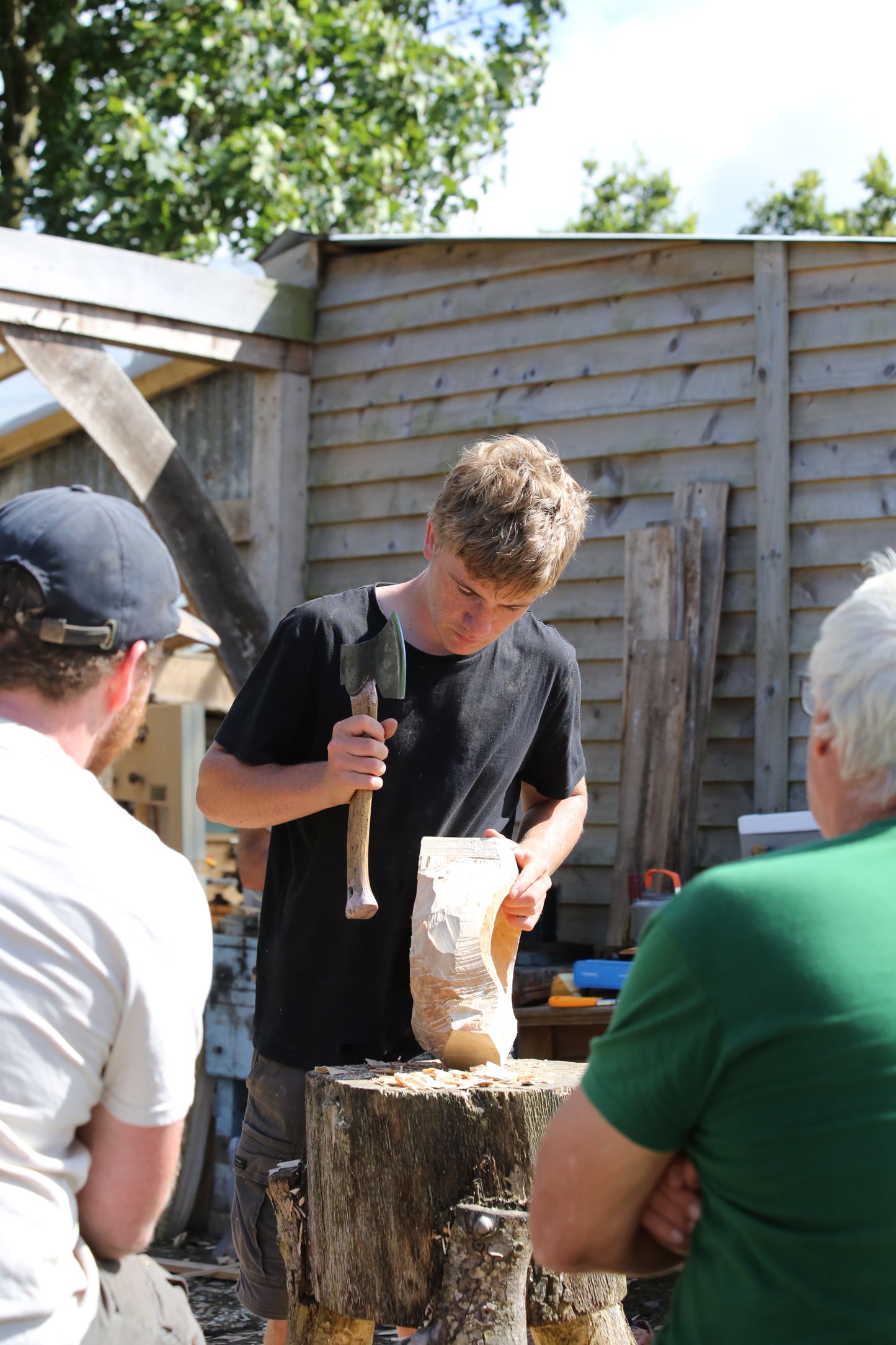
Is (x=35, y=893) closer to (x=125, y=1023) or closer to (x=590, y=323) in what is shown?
(x=125, y=1023)

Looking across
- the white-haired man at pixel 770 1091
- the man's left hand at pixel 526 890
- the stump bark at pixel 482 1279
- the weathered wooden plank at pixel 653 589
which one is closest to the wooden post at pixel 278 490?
the weathered wooden plank at pixel 653 589

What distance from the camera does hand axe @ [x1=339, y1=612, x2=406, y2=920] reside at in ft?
6.99

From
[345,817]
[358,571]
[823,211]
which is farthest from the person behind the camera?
[823,211]

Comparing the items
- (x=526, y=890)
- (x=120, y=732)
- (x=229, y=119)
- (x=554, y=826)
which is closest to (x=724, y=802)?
(x=554, y=826)

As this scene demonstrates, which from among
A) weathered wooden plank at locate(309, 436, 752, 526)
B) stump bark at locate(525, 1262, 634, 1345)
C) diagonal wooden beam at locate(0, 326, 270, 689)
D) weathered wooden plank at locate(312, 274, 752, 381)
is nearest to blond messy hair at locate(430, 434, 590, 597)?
stump bark at locate(525, 1262, 634, 1345)

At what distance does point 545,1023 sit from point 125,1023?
2.56 meters

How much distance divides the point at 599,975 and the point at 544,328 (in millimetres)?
2733

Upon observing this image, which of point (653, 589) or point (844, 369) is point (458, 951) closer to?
point (653, 589)

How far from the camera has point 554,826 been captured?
8.39 feet

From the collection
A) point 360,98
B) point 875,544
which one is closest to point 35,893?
point 875,544

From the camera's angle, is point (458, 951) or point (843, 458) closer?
point (458, 951)

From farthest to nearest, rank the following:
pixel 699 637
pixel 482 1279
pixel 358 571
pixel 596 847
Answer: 1. pixel 358 571
2. pixel 596 847
3. pixel 699 637
4. pixel 482 1279

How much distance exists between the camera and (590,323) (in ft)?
16.5

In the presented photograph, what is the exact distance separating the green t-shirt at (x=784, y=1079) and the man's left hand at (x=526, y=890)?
104 centimetres
